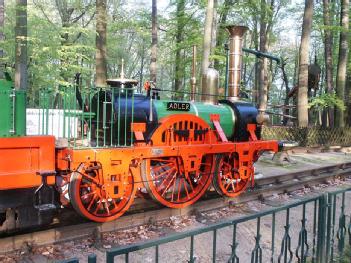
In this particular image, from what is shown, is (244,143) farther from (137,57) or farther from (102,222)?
(137,57)

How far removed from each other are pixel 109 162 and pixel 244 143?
3287mm

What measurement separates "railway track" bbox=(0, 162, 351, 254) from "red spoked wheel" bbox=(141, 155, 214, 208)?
0.18m

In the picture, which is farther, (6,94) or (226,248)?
(226,248)

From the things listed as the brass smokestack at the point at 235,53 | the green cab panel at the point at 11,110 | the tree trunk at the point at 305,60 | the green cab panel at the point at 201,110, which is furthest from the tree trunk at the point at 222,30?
the green cab panel at the point at 11,110

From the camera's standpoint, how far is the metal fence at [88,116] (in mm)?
5805

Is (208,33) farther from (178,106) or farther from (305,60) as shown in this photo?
(178,106)

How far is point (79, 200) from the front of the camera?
5617 millimetres

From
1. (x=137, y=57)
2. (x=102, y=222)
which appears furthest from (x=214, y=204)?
(x=137, y=57)

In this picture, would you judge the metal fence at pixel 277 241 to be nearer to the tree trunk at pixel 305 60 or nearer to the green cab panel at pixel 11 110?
the green cab panel at pixel 11 110

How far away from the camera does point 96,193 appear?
19.3ft

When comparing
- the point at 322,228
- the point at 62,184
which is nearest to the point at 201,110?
the point at 62,184

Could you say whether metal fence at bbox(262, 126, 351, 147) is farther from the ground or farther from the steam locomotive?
the ground

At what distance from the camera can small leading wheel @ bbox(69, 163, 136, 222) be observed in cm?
564

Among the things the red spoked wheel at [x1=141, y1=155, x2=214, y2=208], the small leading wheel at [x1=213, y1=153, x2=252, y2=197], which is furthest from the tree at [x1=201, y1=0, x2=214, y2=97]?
the red spoked wheel at [x1=141, y1=155, x2=214, y2=208]
